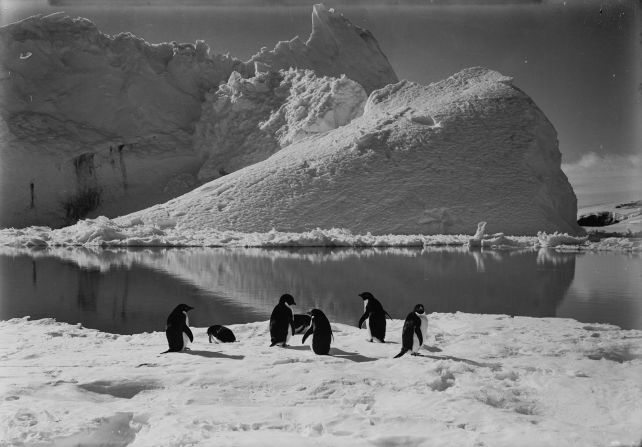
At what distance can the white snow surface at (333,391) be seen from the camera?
2895mm

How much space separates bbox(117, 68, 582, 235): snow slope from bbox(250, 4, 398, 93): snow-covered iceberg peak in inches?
421

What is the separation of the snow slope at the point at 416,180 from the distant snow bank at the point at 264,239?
31.8 inches

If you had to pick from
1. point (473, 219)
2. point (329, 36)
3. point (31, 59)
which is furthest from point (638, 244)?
point (31, 59)

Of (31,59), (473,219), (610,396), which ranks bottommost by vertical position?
(610,396)

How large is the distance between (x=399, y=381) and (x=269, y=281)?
260 inches

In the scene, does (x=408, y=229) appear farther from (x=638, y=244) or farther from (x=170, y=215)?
(x=170, y=215)

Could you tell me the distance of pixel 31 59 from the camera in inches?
1228

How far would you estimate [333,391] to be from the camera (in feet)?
12.3

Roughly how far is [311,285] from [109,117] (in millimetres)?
25639

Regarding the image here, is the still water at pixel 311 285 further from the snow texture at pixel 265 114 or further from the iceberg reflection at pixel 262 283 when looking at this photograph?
the snow texture at pixel 265 114

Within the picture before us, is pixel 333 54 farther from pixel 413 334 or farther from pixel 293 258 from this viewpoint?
pixel 413 334

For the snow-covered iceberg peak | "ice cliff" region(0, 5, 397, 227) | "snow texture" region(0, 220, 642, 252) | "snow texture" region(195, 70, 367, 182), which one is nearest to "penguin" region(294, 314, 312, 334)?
"snow texture" region(0, 220, 642, 252)

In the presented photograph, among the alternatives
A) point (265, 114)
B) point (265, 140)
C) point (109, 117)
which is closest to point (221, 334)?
point (265, 140)

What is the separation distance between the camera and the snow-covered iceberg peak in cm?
3444
